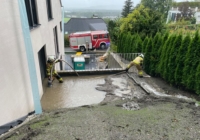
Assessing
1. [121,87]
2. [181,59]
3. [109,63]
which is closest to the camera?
[181,59]

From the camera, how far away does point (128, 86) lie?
23.2 ft

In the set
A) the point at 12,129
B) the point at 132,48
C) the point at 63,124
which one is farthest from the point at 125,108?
the point at 132,48

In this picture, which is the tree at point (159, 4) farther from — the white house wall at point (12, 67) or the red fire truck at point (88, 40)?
the white house wall at point (12, 67)

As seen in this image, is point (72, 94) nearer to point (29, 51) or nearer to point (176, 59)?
point (29, 51)

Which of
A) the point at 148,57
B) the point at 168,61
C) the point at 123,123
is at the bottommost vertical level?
the point at 123,123

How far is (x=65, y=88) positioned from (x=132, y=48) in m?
6.93

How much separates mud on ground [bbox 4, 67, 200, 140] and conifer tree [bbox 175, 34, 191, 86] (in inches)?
73.5

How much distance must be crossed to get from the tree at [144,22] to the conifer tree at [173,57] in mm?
6174

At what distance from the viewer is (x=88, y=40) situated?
23.7 meters

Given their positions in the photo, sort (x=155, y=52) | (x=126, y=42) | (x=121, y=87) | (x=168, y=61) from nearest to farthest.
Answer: (x=121, y=87) < (x=168, y=61) < (x=155, y=52) < (x=126, y=42)

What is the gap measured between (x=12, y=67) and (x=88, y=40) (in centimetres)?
2033

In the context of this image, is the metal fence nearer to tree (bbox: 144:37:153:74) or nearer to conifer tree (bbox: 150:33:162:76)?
tree (bbox: 144:37:153:74)

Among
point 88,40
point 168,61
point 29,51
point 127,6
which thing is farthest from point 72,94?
point 127,6

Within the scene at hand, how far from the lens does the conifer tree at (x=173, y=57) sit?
6.96 metres
